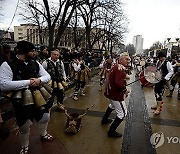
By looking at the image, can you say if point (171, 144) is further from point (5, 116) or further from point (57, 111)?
point (5, 116)

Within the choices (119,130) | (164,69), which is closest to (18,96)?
(119,130)

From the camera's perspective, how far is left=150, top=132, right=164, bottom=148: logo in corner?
475 cm

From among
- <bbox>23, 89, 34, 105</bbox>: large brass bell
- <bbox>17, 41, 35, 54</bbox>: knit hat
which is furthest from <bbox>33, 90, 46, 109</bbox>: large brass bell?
<bbox>17, 41, 35, 54</bbox>: knit hat

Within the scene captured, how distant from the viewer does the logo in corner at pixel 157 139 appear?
187 inches

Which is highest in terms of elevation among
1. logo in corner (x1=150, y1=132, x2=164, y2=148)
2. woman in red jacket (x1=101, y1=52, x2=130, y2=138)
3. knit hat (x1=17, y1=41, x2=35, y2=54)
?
knit hat (x1=17, y1=41, x2=35, y2=54)

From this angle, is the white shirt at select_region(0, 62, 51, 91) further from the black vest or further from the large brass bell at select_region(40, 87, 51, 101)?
the black vest

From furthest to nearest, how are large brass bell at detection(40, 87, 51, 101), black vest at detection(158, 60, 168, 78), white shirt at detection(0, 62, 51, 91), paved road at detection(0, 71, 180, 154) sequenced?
black vest at detection(158, 60, 168, 78) → paved road at detection(0, 71, 180, 154) → large brass bell at detection(40, 87, 51, 101) → white shirt at detection(0, 62, 51, 91)

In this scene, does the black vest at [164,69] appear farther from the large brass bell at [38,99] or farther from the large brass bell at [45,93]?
the large brass bell at [38,99]

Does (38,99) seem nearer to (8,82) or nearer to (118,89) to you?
(8,82)

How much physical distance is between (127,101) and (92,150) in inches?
194

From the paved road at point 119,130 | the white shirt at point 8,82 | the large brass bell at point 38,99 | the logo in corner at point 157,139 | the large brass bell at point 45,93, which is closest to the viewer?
the white shirt at point 8,82

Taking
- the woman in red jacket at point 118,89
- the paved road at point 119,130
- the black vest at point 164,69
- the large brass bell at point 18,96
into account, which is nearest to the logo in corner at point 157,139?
the paved road at point 119,130

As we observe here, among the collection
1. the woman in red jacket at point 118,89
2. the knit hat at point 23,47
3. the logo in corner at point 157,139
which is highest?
the knit hat at point 23,47

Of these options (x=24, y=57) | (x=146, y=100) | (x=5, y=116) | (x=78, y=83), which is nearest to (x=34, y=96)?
(x=24, y=57)
